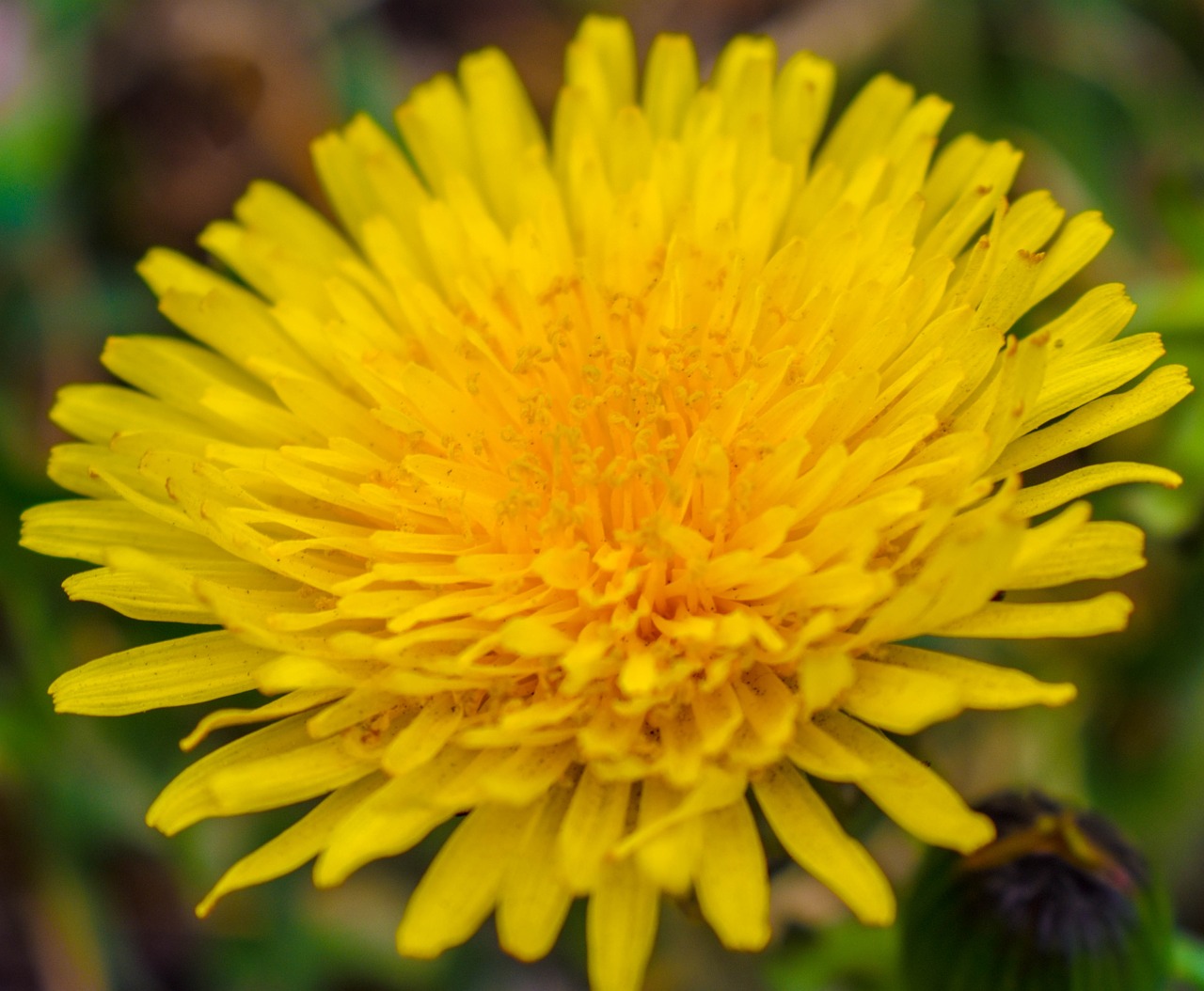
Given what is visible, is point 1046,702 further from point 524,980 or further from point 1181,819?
point 524,980

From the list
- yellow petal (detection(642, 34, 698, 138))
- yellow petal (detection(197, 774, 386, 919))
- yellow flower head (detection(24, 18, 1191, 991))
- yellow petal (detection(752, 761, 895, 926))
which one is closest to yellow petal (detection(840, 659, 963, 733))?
yellow flower head (detection(24, 18, 1191, 991))

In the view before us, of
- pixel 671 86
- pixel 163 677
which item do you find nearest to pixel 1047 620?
pixel 163 677

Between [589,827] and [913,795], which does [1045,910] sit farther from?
[589,827]

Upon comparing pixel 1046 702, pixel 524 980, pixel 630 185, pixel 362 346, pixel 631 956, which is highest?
pixel 630 185

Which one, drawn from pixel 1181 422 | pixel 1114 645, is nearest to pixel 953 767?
pixel 1114 645

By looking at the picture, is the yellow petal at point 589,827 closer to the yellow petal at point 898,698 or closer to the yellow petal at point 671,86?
the yellow petal at point 898,698

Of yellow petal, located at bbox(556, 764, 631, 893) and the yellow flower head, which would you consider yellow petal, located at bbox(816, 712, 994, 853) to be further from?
yellow petal, located at bbox(556, 764, 631, 893)

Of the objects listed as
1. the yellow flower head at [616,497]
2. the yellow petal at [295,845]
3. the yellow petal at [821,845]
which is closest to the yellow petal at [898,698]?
the yellow flower head at [616,497]
